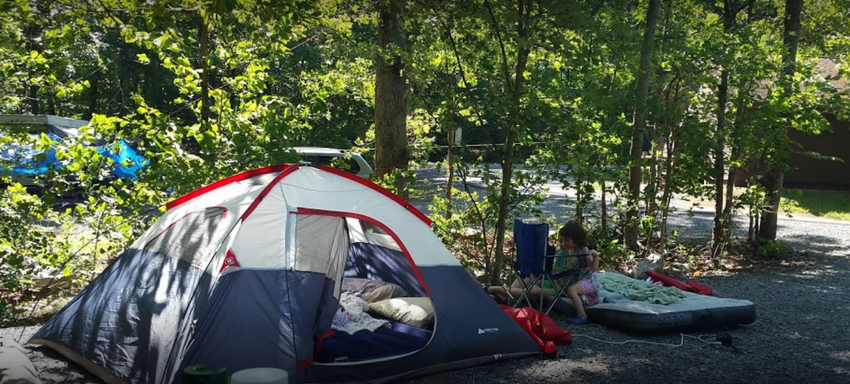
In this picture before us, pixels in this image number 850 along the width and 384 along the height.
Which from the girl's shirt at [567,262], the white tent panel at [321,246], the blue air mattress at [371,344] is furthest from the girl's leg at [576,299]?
the white tent panel at [321,246]

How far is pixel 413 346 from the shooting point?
4762 mm

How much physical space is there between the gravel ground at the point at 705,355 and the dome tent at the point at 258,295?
0.55ft

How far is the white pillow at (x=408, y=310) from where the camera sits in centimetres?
521

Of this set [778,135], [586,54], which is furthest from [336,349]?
[778,135]

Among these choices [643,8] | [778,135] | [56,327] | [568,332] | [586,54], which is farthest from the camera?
[643,8]

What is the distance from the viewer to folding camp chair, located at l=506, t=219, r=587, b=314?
5.77 meters

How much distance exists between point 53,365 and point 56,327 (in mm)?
365

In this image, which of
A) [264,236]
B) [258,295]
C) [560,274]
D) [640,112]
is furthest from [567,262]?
[640,112]

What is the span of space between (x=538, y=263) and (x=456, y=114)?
1602 millimetres

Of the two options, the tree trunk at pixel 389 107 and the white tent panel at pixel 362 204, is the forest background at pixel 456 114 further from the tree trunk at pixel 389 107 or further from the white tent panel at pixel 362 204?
the white tent panel at pixel 362 204

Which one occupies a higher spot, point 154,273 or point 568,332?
point 154,273

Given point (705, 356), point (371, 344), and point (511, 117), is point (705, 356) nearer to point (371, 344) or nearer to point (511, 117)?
point (371, 344)

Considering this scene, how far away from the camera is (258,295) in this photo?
431 cm

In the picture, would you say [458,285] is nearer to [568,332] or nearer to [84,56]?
[568,332]
